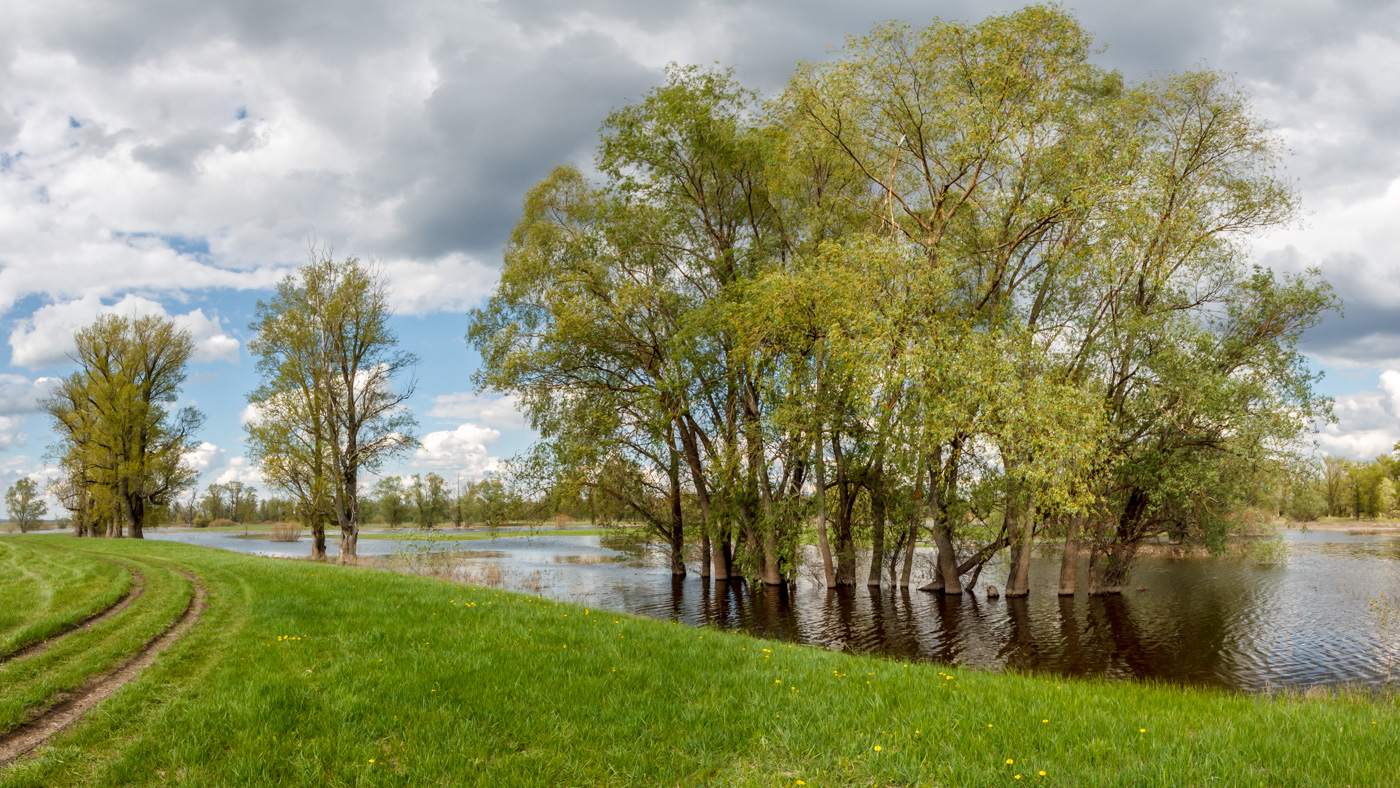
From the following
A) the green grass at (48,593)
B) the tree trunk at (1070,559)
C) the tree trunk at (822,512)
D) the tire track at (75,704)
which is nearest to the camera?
the tire track at (75,704)

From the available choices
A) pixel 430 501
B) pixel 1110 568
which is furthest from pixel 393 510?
pixel 1110 568

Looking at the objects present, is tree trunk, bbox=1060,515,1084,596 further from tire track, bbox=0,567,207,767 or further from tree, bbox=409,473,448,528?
tree, bbox=409,473,448,528

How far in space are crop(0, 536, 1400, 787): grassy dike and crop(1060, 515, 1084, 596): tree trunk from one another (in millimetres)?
18533

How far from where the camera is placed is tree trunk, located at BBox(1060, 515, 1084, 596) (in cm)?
2691

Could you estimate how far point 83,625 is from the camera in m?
11.4

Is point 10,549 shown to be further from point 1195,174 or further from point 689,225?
point 1195,174

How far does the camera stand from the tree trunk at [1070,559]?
2691 centimetres

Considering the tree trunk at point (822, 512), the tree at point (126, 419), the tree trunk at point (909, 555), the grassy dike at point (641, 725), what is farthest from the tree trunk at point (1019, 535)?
the tree at point (126, 419)

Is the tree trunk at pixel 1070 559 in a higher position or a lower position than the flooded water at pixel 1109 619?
higher

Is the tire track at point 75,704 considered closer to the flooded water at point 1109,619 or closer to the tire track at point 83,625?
the tire track at point 83,625

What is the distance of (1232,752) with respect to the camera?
18.8ft

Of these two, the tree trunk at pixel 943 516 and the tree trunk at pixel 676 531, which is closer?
the tree trunk at pixel 943 516

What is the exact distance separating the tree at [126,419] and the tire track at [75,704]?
46158 millimetres

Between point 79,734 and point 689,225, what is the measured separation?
2721cm
